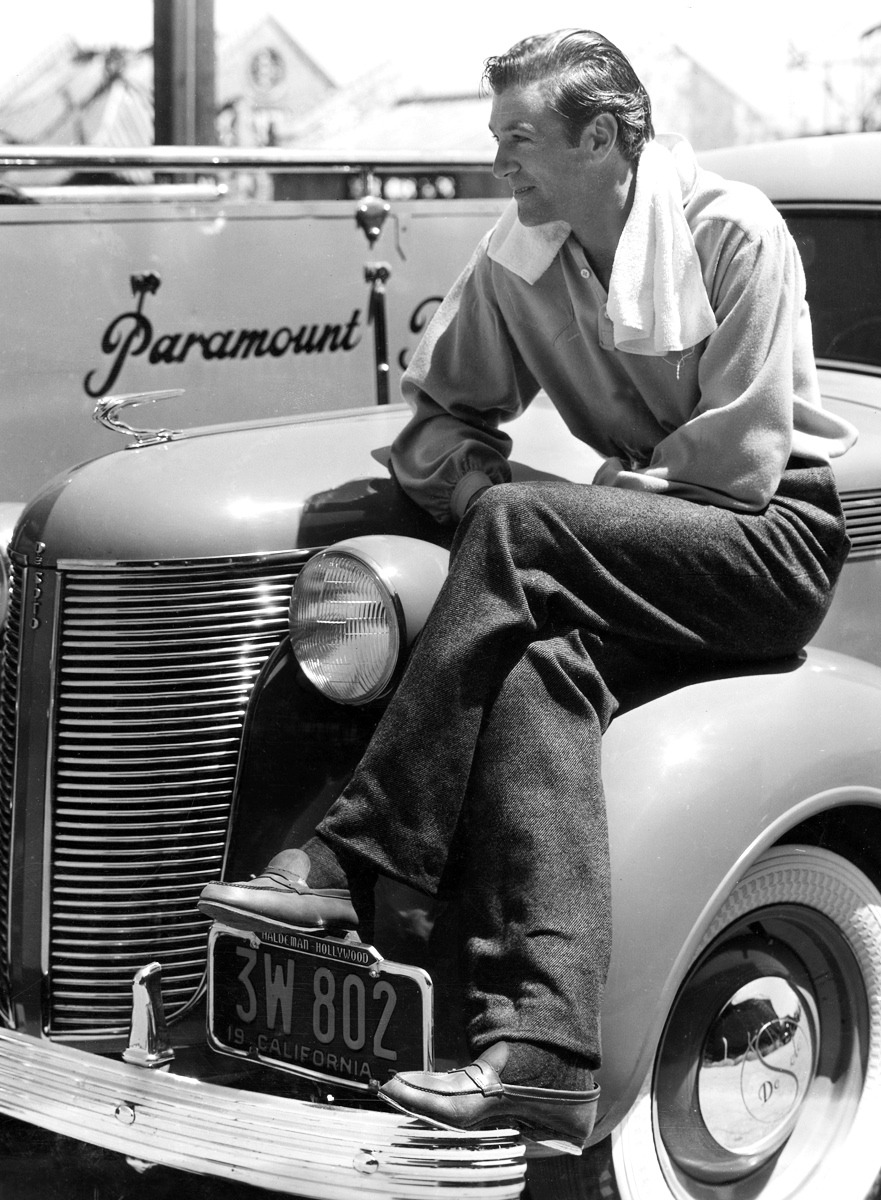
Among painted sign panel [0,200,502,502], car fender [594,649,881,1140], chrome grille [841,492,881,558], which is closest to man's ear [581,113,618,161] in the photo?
chrome grille [841,492,881,558]

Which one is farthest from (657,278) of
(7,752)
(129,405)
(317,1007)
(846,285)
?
(7,752)

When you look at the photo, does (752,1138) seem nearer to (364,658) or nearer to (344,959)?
(344,959)

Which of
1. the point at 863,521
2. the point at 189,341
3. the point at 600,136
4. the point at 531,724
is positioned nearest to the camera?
the point at 531,724

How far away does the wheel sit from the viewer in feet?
7.24

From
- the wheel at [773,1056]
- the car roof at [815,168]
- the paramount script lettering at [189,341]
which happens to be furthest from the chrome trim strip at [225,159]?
the wheel at [773,1056]

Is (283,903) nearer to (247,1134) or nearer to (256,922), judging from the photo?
(256,922)

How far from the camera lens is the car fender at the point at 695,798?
2.00 meters

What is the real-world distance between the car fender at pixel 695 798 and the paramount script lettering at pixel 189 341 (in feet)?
9.41

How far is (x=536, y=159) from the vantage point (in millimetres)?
2387

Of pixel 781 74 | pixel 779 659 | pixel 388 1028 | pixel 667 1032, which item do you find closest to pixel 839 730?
pixel 779 659

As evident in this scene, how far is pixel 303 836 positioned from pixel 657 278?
1099mm

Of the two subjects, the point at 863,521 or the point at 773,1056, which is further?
the point at 863,521

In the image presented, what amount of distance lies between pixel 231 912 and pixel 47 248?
2988mm

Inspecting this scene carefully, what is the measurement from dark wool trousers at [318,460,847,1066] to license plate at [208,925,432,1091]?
109 mm
